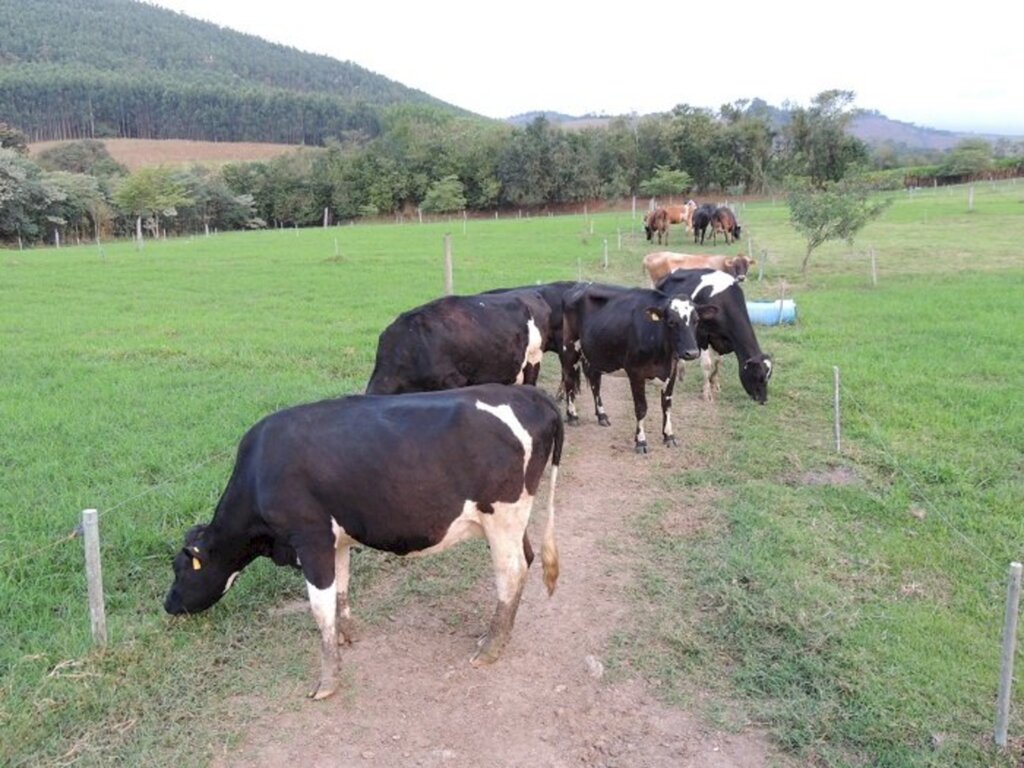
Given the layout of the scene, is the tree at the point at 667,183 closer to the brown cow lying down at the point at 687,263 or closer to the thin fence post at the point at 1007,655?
the brown cow lying down at the point at 687,263

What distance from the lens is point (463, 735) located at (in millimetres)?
4074

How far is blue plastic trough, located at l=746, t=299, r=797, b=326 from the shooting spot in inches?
543

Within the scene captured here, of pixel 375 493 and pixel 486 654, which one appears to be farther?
pixel 486 654

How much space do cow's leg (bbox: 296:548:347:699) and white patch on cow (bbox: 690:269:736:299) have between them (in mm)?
6716

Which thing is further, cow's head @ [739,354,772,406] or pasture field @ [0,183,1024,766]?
cow's head @ [739,354,772,406]

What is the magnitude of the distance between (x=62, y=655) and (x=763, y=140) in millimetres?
63030

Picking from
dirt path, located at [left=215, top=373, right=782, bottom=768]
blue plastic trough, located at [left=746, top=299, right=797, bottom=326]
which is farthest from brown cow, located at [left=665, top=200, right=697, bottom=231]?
dirt path, located at [left=215, top=373, right=782, bottom=768]

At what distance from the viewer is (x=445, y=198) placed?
6003 centimetres

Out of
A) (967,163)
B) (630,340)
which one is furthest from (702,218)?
(967,163)

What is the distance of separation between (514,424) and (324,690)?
1774 mm

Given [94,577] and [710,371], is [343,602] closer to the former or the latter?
[94,577]

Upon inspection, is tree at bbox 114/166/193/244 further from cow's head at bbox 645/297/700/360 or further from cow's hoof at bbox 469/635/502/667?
cow's hoof at bbox 469/635/502/667

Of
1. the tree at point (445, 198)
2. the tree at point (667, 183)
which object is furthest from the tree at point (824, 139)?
the tree at point (445, 198)

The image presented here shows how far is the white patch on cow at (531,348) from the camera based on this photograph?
28.9ft
